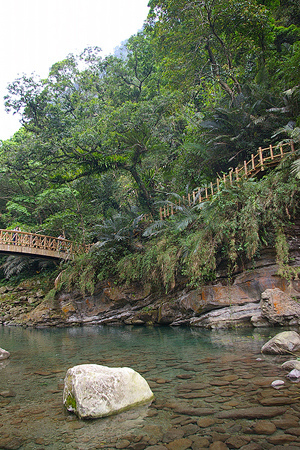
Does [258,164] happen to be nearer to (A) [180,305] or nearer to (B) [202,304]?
(B) [202,304]

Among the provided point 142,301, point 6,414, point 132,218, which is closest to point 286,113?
point 132,218

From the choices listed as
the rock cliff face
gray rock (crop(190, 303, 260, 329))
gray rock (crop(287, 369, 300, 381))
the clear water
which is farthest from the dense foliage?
gray rock (crop(287, 369, 300, 381))

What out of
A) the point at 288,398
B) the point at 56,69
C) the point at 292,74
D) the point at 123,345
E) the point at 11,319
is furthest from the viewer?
the point at 56,69

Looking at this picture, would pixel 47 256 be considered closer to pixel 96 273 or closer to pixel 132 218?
pixel 96 273

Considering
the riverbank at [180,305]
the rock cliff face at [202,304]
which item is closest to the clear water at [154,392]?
the riverbank at [180,305]

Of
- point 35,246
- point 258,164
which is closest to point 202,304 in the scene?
point 258,164

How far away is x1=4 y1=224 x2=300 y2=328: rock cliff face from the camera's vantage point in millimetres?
7668

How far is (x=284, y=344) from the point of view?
4.52 metres

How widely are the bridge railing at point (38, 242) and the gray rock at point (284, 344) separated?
12.5m

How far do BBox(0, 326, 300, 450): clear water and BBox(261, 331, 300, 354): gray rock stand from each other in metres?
0.22

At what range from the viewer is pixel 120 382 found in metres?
3.14

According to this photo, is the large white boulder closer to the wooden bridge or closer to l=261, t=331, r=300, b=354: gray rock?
l=261, t=331, r=300, b=354: gray rock

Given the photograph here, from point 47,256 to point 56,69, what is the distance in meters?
16.7

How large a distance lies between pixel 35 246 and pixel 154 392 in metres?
14.4
